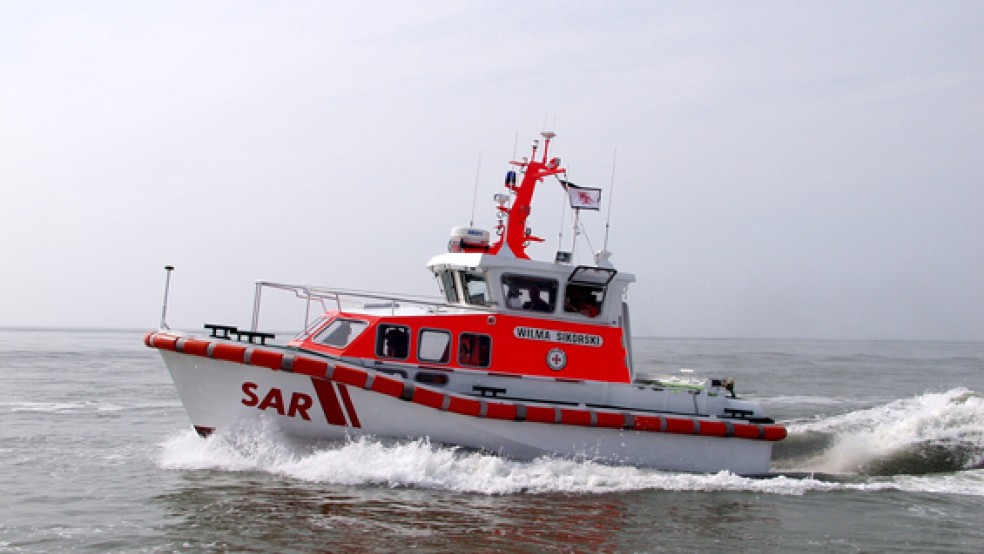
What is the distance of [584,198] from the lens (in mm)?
9969

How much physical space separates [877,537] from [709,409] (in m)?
2.72

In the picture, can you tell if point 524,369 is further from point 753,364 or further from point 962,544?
point 753,364

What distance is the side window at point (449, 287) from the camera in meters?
9.87

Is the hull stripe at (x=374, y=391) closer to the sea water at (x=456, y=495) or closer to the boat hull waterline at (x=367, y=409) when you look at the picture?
the boat hull waterline at (x=367, y=409)

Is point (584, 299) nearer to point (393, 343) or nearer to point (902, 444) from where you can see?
point (393, 343)

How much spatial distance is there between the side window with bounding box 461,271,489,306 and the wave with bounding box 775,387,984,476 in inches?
184

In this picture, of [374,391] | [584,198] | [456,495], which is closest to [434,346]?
[374,391]

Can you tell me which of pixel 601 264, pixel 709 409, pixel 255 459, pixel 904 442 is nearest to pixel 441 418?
pixel 255 459

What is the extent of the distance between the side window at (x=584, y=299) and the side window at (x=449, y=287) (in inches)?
52.1

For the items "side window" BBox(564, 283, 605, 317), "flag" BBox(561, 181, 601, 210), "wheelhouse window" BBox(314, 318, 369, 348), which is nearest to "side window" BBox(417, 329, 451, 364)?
"wheelhouse window" BBox(314, 318, 369, 348)

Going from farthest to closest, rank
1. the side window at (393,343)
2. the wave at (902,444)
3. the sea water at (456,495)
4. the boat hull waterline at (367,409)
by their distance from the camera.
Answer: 1. the wave at (902,444)
2. the side window at (393,343)
3. the boat hull waterline at (367,409)
4. the sea water at (456,495)

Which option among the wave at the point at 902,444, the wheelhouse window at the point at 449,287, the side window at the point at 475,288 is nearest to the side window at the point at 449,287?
the wheelhouse window at the point at 449,287

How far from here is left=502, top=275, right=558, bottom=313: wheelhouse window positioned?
9516mm

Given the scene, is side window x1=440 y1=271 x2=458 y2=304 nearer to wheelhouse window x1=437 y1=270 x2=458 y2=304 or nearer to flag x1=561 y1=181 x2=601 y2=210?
wheelhouse window x1=437 y1=270 x2=458 y2=304
